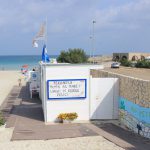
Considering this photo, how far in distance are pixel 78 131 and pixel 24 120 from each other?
13.5 feet

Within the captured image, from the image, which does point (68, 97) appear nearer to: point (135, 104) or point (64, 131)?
point (64, 131)

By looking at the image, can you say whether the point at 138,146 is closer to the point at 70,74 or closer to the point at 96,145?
the point at 96,145

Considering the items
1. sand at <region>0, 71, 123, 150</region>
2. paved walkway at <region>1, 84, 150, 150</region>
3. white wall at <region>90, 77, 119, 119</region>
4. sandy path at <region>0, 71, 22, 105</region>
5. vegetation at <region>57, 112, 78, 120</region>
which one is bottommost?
sandy path at <region>0, 71, 22, 105</region>

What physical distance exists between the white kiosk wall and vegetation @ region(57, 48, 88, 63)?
1800 inches

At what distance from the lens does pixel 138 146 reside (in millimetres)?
14461

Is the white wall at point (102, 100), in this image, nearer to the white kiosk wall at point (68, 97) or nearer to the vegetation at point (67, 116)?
the white kiosk wall at point (68, 97)

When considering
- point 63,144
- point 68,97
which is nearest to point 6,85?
point 68,97

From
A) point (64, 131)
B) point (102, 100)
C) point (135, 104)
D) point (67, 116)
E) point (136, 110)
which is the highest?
point (135, 104)

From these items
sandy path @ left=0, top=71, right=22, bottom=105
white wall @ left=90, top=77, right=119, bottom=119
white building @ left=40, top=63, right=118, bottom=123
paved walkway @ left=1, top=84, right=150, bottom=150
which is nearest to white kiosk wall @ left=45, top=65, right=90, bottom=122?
white building @ left=40, top=63, right=118, bottom=123

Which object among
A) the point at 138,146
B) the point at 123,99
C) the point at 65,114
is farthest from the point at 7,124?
the point at 138,146

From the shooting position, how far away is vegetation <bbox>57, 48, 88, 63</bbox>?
6675 cm

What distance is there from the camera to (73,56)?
220 feet

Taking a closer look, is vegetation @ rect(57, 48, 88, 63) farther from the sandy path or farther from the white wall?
the white wall

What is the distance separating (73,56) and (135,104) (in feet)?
166
